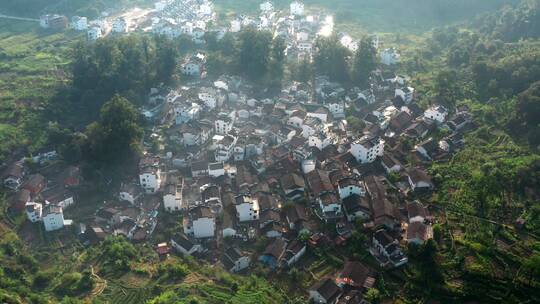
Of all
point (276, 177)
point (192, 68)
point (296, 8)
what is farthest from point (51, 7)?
point (276, 177)

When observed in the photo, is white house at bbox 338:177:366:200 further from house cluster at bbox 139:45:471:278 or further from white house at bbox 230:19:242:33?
white house at bbox 230:19:242:33

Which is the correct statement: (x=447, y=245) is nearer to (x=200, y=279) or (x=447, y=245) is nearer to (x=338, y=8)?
(x=200, y=279)

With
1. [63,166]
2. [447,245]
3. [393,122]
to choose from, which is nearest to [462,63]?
[393,122]

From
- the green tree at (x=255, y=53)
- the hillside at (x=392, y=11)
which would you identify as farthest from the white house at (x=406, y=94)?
the hillside at (x=392, y=11)

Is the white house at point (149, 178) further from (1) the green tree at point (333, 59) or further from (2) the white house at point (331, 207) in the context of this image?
(1) the green tree at point (333, 59)

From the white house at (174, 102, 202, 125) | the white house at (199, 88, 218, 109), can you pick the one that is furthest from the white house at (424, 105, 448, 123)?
the white house at (174, 102, 202, 125)

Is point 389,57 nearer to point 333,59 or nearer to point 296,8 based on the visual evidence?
point 333,59

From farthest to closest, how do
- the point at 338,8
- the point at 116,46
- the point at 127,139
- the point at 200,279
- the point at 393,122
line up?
the point at 338,8
the point at 116,46
the point at 393,122
the point at 127,139
the point at 200,279
